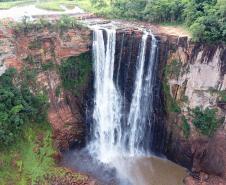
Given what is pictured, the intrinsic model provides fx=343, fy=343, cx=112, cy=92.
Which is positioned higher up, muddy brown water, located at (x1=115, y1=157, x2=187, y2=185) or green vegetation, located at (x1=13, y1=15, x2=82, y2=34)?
green vegetation, located at (x1=13, y1=15, x2=82, y2=34)

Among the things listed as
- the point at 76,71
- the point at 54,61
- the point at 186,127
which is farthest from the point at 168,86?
the point at 54,61

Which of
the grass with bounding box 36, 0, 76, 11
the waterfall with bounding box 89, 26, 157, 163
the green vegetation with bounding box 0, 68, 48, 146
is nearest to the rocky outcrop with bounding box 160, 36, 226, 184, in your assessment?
the waterfall with bounding box 89, 26, 157, 163

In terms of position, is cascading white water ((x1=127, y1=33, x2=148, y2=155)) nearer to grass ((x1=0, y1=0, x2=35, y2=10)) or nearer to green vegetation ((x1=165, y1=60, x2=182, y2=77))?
green vegetation ((x1=165, y1=60, x2=182, y2=77))

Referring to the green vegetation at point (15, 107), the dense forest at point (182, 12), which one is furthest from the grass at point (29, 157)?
the dense forest at point (182, 12)

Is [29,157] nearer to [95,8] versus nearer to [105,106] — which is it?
[105,106]

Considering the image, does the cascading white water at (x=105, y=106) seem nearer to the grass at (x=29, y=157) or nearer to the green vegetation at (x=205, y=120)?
the grass at (x=29, y=157)

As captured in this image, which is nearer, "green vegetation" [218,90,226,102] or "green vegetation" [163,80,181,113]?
"green vegetation" [218,90,226,102]

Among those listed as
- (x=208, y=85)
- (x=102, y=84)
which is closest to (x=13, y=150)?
(x=102, y=84)
